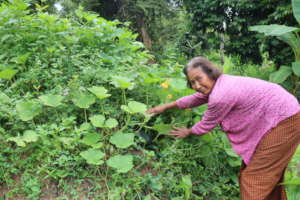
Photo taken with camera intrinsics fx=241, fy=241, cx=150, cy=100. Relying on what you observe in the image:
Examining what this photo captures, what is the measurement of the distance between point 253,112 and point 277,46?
Answer: 3650 millimetres

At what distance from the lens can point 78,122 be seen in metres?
2.16

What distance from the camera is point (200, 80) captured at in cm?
171

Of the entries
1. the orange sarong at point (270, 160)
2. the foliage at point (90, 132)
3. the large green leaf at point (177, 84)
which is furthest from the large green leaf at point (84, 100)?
the orange sarong at point (270, 160)

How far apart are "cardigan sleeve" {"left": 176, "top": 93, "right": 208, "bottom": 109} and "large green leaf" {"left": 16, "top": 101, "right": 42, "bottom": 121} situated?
3.78ft

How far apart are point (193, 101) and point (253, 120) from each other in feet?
1.64

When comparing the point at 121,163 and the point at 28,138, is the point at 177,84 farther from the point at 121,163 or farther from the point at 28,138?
the point at 28,138

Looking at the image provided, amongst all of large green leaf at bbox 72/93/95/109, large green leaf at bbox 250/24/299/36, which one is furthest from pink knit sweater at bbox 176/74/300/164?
large green leaf at bbox 250/24/299/36

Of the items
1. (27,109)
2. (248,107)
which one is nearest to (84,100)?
(27,109)

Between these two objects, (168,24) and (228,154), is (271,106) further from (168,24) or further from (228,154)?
(168,24)

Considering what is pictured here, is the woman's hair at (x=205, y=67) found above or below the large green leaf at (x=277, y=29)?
below

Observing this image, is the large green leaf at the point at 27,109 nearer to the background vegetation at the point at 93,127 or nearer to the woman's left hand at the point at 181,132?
the background vegetation at the point at 93,127

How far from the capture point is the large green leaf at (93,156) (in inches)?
66.1

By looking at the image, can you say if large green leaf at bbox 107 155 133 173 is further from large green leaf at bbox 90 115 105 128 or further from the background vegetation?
large green leaf at bbox 90 115 105 128

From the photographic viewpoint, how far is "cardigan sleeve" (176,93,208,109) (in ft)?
6.32
